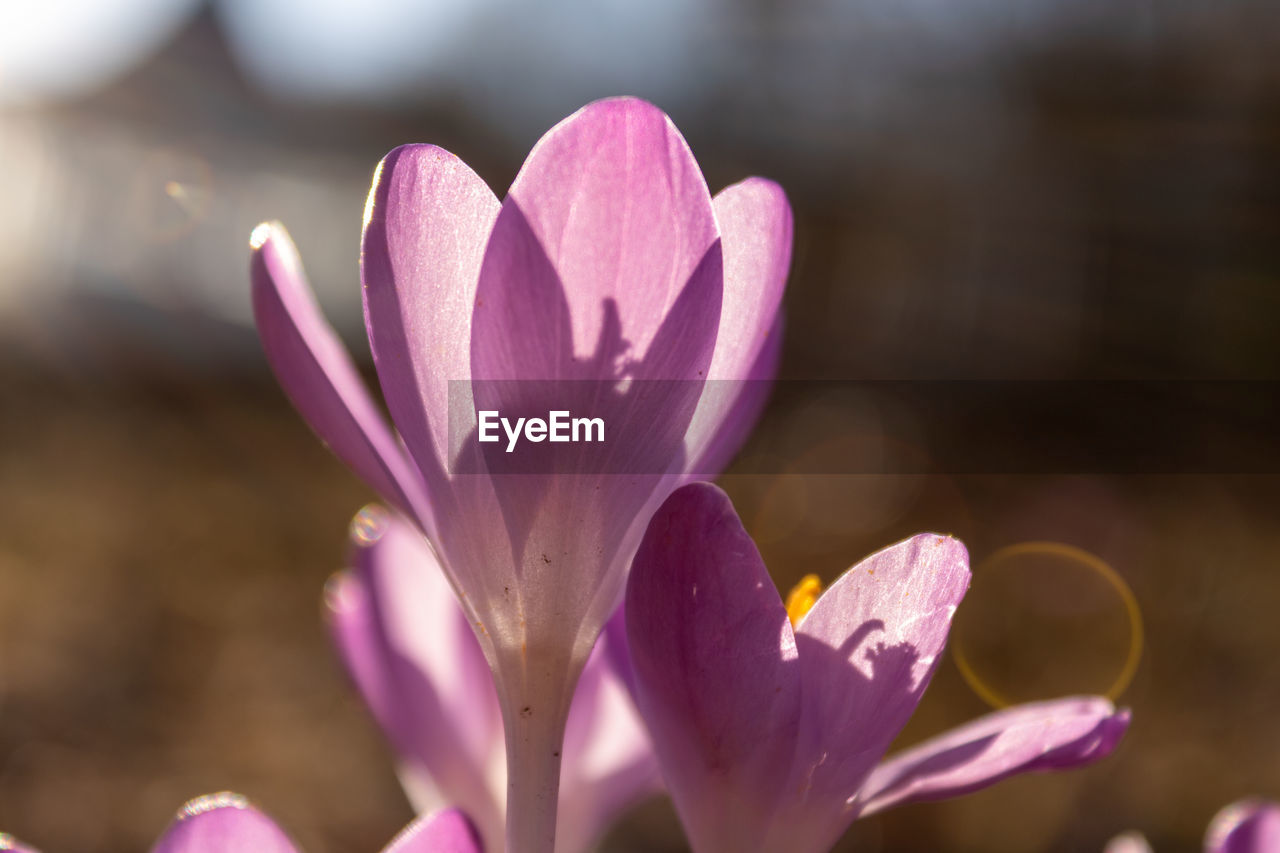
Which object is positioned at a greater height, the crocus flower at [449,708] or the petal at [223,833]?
the petal at [223,833]

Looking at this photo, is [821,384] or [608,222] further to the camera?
[821,384]

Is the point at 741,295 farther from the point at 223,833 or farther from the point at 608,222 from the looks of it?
the point at 223,833

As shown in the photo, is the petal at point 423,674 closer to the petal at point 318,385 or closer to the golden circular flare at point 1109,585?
the petal at point 318,385

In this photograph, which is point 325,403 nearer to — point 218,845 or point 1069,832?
point 218,845

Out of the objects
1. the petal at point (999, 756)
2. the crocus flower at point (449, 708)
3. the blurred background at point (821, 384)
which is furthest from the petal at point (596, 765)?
the blurred background at point (821, 384)

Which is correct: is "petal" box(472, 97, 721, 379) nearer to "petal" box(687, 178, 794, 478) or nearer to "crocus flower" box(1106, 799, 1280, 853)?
"petal" box(687, 178, 794, 478)

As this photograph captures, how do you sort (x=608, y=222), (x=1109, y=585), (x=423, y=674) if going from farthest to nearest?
(x=1109, y=585)
(x=423, y=674)
(x=608, y=222)

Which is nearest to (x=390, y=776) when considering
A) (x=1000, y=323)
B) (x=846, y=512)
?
(x=846, y=512)

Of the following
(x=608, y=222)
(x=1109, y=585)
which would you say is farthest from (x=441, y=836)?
(x=1109, y=585)

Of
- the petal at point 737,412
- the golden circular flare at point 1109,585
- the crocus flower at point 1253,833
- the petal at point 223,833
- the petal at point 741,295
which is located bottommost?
the golden circular flare at point 1109,585
